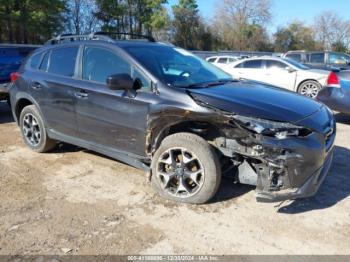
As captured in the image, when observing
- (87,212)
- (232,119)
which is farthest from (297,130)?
(87,212)

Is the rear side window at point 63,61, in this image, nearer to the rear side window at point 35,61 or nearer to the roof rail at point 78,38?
the roof rail at point 78,38

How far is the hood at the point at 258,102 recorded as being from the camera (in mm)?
3570

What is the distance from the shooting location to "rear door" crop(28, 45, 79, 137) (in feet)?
Result: 16.0

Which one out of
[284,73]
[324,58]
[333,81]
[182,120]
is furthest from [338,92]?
[324,58]

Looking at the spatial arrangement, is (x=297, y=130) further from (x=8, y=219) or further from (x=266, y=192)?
(x=8, y=219)

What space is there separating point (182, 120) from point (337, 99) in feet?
16.6

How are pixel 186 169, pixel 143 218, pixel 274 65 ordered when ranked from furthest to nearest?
pixel 274 65
pixel 186 169
pixel 143 218

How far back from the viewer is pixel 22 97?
5.67m

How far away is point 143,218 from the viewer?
3.65 metres

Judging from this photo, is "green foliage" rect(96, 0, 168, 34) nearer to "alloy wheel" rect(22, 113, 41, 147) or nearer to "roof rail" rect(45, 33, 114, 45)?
"roof rail" rect(45, 33, 114, 45)

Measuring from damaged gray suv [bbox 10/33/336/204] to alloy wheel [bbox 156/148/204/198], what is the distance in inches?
0.4

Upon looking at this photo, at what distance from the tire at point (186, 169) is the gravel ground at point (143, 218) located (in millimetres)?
127

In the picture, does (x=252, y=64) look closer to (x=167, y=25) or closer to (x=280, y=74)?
(x=280, y=74)

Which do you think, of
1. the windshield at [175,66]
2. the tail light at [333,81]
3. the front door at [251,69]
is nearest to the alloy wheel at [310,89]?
the front door at [251,69]
